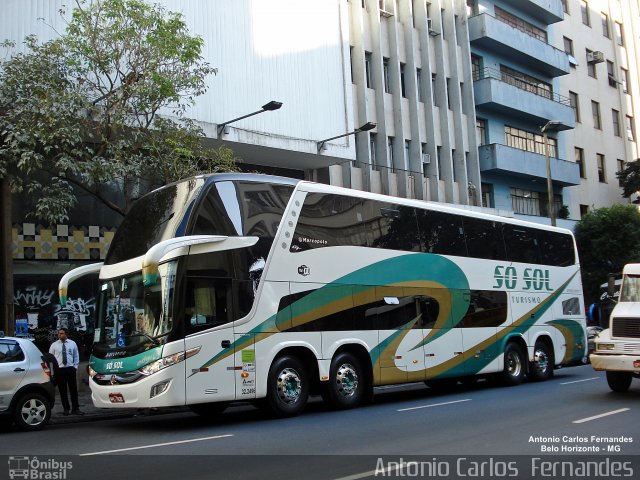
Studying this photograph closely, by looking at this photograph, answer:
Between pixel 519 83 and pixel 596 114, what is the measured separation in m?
10.1

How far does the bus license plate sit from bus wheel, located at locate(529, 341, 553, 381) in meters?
11.2

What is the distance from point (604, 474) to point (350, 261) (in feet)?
24.7

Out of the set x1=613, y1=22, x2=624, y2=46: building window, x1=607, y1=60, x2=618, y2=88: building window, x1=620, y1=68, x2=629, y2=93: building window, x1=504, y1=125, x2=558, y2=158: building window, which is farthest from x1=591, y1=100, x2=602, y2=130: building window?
x1=504, y1=125, x2=558, y2=158: building window

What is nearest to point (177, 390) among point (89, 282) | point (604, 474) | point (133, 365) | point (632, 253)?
point (133, 365)

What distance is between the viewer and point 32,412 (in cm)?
1253

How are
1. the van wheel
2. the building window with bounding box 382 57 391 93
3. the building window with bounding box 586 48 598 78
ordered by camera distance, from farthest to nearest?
the building window with bounding box 586 48 598 78
the building window with bounding box 382 57 391 93
the van wheel

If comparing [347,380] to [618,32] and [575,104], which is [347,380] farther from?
[618,32]

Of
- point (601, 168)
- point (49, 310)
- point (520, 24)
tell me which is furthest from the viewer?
point (601, 168)

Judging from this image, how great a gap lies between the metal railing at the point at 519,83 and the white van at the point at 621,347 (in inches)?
871

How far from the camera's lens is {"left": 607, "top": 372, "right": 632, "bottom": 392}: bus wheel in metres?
14.6

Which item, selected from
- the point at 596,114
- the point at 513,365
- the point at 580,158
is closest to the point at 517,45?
the point at 580,158

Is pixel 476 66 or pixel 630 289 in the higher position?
pixel 476 66

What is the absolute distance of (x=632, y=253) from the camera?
1430 inches

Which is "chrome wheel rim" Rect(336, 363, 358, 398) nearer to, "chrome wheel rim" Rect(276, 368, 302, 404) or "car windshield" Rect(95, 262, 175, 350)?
"chrome wheel rim" Rect(276, 368, 302, 404)
